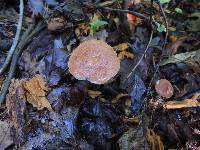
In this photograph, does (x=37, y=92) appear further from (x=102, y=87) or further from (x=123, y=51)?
(x=123, y=51)

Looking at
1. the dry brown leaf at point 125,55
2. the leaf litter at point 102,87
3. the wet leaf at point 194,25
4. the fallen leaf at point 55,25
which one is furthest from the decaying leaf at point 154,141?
the wet leaf at point 194,25

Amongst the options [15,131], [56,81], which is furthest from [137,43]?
[15,131]

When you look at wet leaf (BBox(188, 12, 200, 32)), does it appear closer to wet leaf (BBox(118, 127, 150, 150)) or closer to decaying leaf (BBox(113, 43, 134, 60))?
decaying leaf (BBox(113, 43, 134, 60))

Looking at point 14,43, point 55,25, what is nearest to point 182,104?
point 55,25

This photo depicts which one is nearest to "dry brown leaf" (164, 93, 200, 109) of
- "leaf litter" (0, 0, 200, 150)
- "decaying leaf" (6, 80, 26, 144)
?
"leaf litter" (0, 0, 200, 150)

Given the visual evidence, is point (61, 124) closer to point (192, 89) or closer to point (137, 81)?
point (137, 81)

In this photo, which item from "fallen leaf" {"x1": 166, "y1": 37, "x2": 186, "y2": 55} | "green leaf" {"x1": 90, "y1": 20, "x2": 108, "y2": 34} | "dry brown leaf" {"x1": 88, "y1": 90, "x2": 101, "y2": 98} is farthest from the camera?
"fallen leaf" {"x1": 166, "y1": 37, "x2": 186, "y2": 55}

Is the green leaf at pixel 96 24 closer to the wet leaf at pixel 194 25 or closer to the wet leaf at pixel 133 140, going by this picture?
the wet leaf at pixel 194 25
